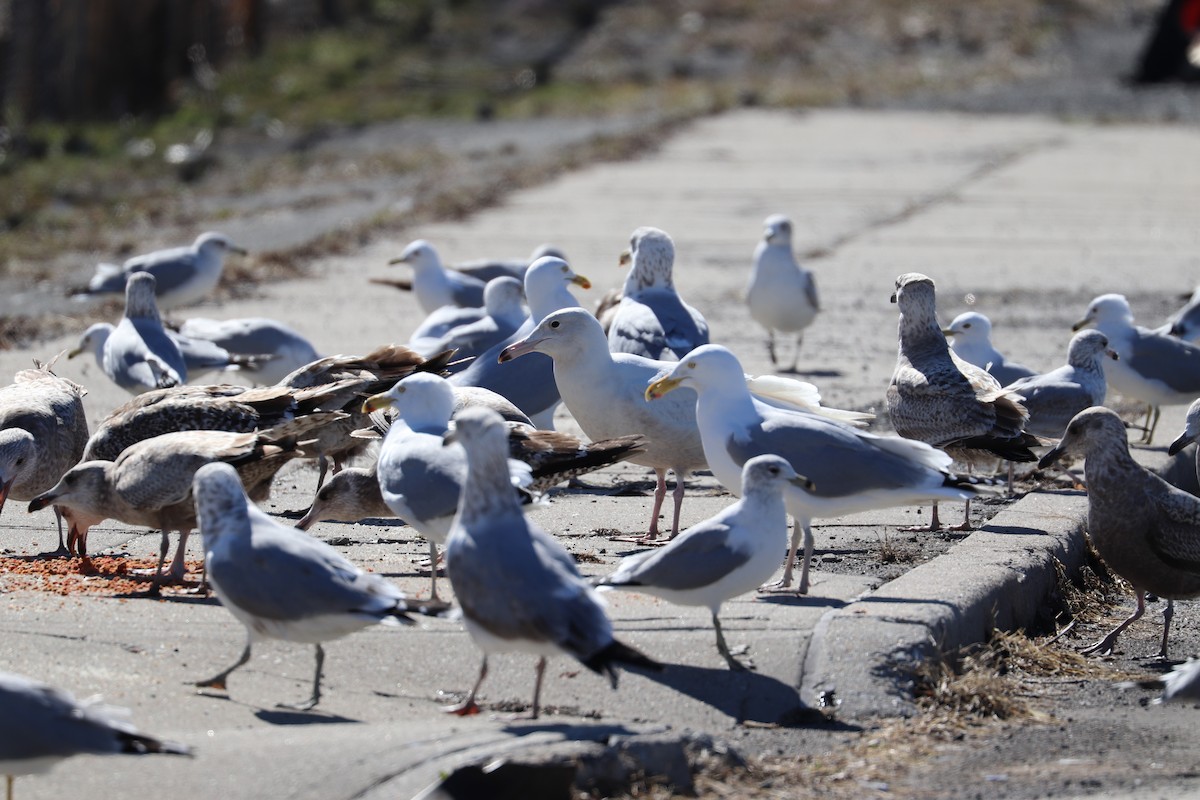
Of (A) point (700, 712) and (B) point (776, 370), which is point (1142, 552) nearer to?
(A) point (700, 712)

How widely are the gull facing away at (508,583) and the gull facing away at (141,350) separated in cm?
415

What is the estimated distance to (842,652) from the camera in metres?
5.57

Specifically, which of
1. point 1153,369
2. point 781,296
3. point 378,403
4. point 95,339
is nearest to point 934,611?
point 378,403

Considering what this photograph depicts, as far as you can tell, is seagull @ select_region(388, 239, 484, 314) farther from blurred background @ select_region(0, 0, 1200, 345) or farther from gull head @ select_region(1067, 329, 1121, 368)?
gull head @ select_region(1067, 329, 1121, 368)

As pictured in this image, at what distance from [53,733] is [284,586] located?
99cm

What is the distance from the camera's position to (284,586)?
523cm

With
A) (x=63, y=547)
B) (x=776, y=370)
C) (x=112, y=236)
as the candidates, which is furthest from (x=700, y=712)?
(x=112, y=236)

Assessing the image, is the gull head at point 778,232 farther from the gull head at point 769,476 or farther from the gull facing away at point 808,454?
the gull head at point 769,476

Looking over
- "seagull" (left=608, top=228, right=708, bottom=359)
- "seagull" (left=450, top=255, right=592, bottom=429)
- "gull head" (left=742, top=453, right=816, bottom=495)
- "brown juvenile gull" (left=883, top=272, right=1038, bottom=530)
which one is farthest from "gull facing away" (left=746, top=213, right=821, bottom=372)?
"gull head" (left=742, top=453, right=816, bottom=495)

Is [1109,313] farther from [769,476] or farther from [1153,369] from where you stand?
[769,476]

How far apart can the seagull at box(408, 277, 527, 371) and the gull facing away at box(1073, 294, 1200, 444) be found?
331 centimetres

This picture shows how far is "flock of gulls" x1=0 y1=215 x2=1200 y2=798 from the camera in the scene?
511cm

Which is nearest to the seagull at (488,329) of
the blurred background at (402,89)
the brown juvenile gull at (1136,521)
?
the brown juvenile gull at (1136,521)

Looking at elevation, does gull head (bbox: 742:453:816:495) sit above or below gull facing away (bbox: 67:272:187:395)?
above
